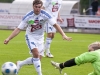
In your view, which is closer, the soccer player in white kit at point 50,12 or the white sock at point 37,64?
the white sock at point 37,64

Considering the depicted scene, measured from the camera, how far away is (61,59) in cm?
1603

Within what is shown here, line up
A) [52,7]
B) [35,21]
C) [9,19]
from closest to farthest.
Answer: [35,21] < [52,7] < [9,19]

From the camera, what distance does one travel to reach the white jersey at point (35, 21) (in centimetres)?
1180

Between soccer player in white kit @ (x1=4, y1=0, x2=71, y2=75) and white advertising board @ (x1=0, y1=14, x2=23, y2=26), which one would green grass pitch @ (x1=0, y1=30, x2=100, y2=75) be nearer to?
soccer player in white kit @ (x1=4, y1=0, x2=71, y2=75)

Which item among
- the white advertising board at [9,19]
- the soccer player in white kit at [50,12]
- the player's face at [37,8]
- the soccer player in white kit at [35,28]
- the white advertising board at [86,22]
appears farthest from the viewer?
the white advertising board at [9,19]

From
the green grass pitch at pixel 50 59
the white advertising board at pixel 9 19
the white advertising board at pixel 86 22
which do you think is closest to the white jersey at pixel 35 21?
the green grass pitch at pixel 50 59

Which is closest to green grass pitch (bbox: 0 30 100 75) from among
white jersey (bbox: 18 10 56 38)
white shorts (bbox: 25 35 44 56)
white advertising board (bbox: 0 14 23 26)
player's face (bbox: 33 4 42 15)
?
white shorts (bbox: 25 35 44 56)

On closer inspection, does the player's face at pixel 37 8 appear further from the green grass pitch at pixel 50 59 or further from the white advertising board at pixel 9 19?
the white advertising board at pixel 9 19

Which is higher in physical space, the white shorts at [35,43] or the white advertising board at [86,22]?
the white shorts at [35,43]

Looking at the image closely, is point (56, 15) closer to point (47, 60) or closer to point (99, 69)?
point (47, 60)

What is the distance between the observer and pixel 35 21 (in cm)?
1184

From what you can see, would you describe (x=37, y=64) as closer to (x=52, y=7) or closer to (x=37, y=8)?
(x=37, y=8)

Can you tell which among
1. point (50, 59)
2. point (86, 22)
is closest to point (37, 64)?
point (50, 59)

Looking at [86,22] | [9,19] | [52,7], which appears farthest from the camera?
[9,19]
